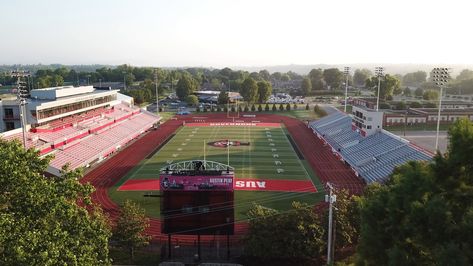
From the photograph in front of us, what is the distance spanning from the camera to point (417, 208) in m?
11.6

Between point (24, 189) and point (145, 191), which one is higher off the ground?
point (24, 189)

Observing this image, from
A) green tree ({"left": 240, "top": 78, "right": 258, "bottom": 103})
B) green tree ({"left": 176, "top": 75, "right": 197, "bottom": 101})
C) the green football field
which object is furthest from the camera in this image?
green tree ({"left": 176, "top": 75, "right": 197, "bottom": 101})

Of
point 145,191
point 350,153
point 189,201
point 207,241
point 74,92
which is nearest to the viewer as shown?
point 189,201

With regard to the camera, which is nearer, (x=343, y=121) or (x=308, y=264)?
(x=308, y=264)

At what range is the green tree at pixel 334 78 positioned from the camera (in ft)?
456

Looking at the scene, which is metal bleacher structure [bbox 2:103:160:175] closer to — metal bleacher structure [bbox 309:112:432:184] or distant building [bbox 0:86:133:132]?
distant building [bbox 0:86:133:132]

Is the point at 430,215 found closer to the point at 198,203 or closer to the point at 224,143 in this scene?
the point at 198,203

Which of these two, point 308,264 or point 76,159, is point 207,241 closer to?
point 308,264

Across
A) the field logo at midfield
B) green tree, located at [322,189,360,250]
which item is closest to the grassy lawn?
green tree, located at [322,189,360,250]

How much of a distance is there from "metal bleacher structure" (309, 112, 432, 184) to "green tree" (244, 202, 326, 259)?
10.4m

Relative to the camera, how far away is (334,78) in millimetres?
139125

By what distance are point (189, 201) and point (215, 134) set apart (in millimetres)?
38992

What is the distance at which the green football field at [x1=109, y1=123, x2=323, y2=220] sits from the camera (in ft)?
106

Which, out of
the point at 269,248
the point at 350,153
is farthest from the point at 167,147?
the point at 269,248
